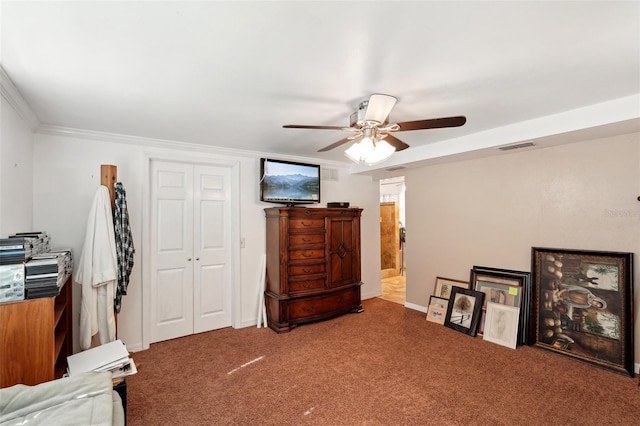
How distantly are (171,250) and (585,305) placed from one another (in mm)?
4450

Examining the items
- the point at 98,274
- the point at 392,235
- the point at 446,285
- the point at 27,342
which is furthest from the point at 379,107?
the point at 392,235

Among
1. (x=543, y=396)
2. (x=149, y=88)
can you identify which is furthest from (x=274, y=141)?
(x=543, y=396)

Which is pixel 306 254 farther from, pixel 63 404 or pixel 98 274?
pixel 63 404

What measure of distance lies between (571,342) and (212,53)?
13.1ft

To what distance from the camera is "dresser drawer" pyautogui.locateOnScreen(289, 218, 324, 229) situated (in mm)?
3865

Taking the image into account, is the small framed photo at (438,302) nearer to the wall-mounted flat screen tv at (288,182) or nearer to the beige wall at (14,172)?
the wall-mounted flat screen tv at (288,182)

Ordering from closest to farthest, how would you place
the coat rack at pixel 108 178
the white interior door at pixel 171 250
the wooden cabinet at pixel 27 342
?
the wooden cabinet at pixel 27 342 < the coat rack at pixel 108 178 < the white interior door at pixel 171 250

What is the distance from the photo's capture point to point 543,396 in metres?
2.34

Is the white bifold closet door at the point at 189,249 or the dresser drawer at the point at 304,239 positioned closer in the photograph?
the white bifold closet door at the point at 189,249

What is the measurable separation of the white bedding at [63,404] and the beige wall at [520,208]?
12.8 ft

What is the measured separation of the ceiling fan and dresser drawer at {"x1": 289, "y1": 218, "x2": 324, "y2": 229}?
1.66 metres

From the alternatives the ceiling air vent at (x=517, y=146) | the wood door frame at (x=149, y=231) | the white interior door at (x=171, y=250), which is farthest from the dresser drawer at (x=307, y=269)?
the ceiling air vent at (x=517, y=146)

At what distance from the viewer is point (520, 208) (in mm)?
3496

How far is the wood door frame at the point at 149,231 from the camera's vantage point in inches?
131
